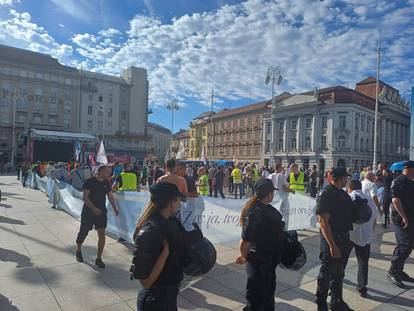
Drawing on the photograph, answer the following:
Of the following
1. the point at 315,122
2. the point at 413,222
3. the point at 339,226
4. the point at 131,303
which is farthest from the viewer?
the point at 315,122

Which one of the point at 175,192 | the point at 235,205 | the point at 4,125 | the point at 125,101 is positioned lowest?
the point at 235,205

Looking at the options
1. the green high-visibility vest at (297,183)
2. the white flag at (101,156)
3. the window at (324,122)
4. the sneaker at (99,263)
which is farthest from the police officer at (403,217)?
the window at (324,122)

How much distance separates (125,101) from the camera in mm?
79000

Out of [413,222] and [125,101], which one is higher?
[125,101]

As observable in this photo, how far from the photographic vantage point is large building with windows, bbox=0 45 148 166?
6316 cm

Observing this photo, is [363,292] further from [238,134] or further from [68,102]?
[238,134]

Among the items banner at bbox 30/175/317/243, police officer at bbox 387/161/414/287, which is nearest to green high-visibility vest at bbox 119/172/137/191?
banner at bbox 30/175/317/243

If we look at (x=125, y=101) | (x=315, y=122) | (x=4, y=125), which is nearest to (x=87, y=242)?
(x=315, y=122)

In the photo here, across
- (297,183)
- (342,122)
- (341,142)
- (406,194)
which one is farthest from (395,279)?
(342,122)

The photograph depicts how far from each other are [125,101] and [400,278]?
258 ft

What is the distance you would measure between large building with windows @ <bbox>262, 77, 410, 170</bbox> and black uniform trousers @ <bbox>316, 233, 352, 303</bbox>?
50708mm

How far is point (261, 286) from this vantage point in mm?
3184

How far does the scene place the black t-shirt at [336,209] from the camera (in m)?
3.80

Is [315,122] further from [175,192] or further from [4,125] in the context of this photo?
[175,192]
